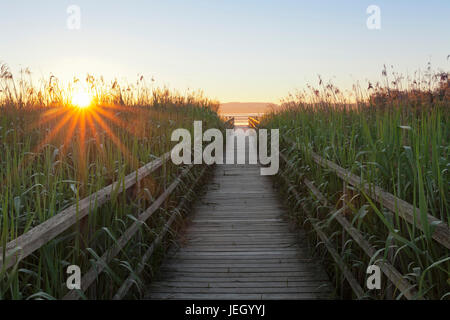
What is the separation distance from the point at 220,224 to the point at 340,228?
82.9 inches

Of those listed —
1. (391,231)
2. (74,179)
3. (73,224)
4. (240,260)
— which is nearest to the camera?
(391,231)

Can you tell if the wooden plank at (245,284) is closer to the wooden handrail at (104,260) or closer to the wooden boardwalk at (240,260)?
the wooden boardwalk at (240,260)

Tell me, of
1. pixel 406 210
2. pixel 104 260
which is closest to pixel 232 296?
pixel 104 260

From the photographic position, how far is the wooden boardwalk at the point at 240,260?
11.4ft

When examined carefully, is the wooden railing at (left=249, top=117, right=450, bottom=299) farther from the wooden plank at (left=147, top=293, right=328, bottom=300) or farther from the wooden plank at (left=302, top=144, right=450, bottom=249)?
the wooden plank at (left=147, top=293, right=328, bottom=300)

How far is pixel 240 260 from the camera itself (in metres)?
4.18

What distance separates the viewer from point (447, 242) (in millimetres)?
1847

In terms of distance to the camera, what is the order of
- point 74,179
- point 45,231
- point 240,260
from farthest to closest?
point 240,260
point 74,179
point 45,231

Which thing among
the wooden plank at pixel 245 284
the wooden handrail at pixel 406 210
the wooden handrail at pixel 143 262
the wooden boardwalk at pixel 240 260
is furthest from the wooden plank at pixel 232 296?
the wooden handrail at pixel 406 210

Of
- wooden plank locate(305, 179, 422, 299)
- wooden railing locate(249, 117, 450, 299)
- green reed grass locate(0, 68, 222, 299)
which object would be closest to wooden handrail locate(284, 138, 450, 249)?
wooden railing locate(249, 117, 450, 299)

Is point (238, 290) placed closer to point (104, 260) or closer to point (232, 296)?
point (232, 296)

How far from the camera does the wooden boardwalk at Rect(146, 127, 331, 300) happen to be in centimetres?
349

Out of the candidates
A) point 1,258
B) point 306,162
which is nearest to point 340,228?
point 306,162
